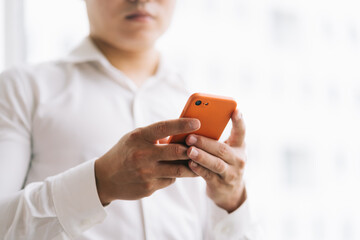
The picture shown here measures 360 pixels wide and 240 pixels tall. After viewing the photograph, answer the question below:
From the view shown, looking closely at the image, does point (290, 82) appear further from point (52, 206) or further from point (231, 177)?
point (52, 206)

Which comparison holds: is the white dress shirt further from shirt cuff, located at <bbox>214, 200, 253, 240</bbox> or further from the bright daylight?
the bright daylight

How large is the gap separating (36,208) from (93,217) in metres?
0.10

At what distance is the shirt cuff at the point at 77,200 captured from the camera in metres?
0.52

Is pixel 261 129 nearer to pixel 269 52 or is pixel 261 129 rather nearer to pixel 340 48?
pixel 269 52

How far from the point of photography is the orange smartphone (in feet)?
1.51

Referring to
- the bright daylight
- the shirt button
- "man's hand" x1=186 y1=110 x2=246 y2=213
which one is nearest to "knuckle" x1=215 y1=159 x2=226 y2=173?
"man's hand" x1=186 y1=110 x2=246 y2=213

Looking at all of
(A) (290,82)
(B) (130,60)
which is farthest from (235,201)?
(A) (290,82)

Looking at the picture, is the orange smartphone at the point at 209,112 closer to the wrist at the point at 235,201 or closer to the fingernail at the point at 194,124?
the fingernail at the point at 194,124

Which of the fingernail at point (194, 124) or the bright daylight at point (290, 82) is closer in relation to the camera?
the fingernail at point (194, 124)

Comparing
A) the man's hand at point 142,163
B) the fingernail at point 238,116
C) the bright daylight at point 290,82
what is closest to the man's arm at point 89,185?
the man's hand at point 142,163

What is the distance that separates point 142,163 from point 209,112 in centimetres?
12

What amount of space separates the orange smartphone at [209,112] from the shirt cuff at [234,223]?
23 cm

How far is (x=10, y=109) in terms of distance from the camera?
2.15 ft

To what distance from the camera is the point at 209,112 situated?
19.1 inches
